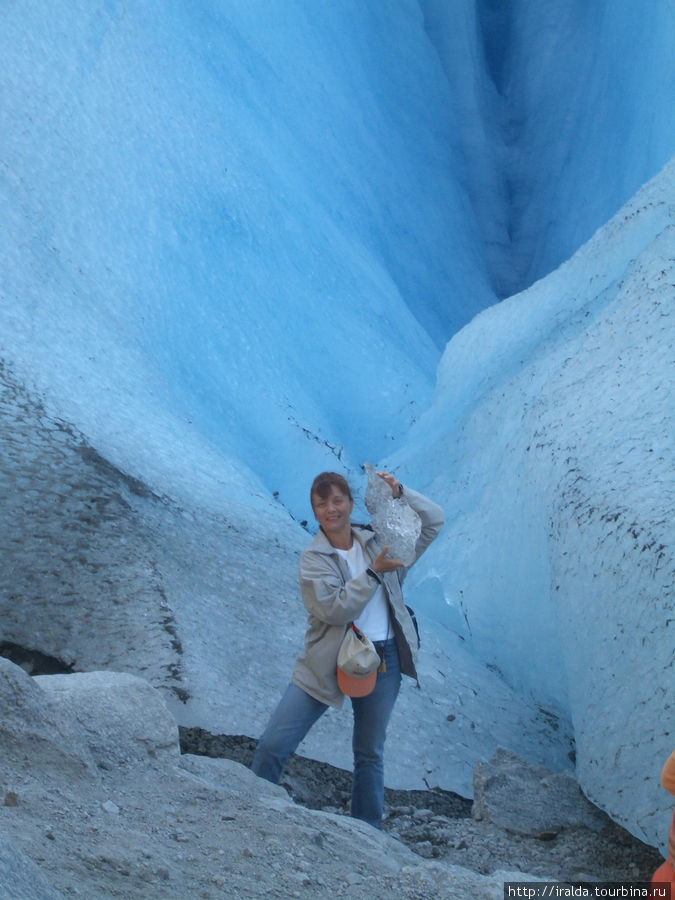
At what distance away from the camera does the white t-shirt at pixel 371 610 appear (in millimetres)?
2037

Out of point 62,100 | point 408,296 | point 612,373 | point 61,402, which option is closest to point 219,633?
point 61,402

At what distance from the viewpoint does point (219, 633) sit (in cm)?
296

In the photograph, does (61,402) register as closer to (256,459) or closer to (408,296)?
(256,459)

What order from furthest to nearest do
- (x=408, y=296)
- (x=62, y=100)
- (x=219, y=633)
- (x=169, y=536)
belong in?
(x=408, y=296)
(x=62, y=100)
(x=169, y=536)
(x=219, y=633)

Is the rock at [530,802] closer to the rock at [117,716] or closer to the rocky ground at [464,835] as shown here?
the rocky ground at [464,835]

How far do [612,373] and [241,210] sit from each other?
8.90 ft

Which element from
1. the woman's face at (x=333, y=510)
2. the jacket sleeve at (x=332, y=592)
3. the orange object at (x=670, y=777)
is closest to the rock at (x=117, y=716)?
the jacket sleeve at (x=332, y=592)

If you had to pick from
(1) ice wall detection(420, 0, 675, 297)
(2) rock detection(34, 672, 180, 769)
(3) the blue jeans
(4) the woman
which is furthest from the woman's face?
(1) ice wall detection(420, 0, 675, 297)

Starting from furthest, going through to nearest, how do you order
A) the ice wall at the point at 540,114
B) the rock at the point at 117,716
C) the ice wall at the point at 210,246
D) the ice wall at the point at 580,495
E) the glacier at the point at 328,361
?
1. the ice wall at the point at 540,114
2. the ice wall at the point at 210,246
3. the glacier at the point at 328,361
4. the ice wall at the point at 580,495
5. the rock at the point at 117,716

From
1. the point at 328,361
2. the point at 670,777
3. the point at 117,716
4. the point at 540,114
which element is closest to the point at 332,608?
the point at 117,716

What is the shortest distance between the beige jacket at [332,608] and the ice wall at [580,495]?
0.67m

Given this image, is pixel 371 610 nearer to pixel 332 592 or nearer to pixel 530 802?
pixel 332 592

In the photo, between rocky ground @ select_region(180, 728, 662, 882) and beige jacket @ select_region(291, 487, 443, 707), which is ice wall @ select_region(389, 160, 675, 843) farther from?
beige jacket @ select_region(291, 487, 443, 707)

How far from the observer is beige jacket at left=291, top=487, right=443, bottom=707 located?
1944mm
